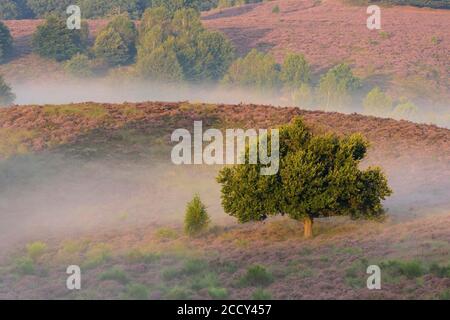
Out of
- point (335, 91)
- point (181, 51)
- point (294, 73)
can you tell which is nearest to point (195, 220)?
point (335, 91)

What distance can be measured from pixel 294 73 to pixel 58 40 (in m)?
26.1

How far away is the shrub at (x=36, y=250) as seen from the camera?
97.2 feet

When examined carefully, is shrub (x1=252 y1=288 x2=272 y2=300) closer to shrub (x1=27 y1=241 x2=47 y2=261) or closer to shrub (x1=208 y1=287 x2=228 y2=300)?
shrub (x1=208 y1=287 x2=228 y2=300)

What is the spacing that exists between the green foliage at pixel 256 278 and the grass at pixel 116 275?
3430mm

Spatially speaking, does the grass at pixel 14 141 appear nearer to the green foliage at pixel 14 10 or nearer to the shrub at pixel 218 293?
the shrub at pixel 218 293

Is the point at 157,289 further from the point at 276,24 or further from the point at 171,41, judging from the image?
the point at 276,24

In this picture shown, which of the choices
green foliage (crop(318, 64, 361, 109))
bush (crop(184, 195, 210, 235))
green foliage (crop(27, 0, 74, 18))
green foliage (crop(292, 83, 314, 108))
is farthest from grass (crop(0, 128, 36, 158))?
green foliage (crop(27, 0, 74, 18))

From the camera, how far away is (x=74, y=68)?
9275cm

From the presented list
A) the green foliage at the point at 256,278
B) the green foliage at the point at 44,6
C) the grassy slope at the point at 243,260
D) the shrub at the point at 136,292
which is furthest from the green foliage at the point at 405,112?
the green foliage at the point at 44,6

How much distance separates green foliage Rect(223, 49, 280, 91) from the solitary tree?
5596 centimetres

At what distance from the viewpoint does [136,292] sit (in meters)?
25.3

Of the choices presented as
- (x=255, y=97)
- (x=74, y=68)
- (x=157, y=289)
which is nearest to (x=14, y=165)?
(x=157, y=289)

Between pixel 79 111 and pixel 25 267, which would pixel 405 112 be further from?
pixel 25 267
